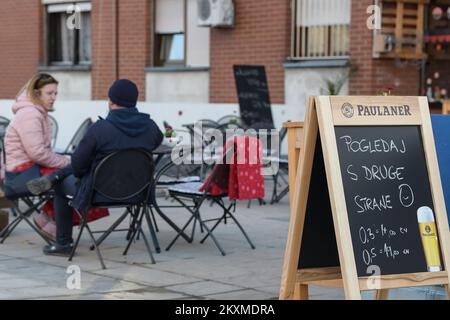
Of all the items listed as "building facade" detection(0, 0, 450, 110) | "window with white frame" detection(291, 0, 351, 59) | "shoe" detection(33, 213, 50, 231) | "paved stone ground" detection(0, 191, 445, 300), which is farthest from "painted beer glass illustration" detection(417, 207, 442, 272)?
"window with white frame" detection(291, 0, 351, 59)

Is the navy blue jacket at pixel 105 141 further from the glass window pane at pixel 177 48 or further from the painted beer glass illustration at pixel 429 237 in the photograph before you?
the glass window pane at pixel 177 48

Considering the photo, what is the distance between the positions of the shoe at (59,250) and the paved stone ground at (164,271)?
3.3 inches

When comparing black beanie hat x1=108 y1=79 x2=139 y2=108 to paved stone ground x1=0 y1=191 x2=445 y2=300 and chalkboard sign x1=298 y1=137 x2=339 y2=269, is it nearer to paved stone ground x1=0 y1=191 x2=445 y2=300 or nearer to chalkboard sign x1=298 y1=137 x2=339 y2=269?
paved stone ground x1=0 y1=191 x2=445 y2=300

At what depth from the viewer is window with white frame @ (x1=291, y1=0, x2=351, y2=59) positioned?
1462 centimetres

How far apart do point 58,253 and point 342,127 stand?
3.52 m

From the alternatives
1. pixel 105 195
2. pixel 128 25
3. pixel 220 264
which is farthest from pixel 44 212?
pixel 128 25

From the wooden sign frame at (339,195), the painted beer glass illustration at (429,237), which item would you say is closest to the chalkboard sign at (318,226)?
the wooden sign frame at (339,195)

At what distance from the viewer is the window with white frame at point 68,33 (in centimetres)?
1873

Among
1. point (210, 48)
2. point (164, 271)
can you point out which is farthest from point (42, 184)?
point (210, 48)

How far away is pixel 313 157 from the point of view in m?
5.61

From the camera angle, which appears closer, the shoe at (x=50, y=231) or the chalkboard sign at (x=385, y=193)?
the chalkboard sign at (x=385, y=193)

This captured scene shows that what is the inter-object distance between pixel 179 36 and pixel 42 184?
9.48 metres

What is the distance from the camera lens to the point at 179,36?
1733 cm

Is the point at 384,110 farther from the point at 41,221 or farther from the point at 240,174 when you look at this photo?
the point at 41,221
